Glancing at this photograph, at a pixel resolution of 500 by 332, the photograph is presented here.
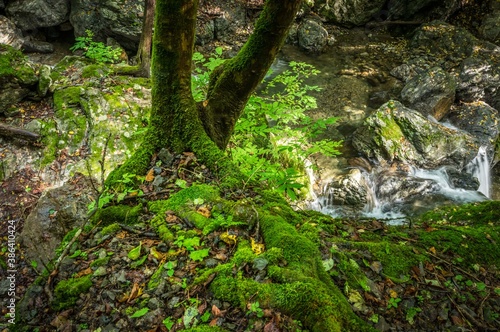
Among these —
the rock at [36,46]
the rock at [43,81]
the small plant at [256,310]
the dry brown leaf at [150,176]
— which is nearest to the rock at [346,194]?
the dry brown leaf at [150,176]

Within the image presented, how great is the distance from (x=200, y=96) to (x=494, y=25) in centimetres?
1595

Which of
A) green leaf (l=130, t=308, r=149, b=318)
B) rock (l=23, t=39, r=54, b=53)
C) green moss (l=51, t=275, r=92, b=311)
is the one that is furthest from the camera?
rock (l=23, t=39, r=54, b=53)

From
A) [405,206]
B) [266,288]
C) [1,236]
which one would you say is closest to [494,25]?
[405,206]

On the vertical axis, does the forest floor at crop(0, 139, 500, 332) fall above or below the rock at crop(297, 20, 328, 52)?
below

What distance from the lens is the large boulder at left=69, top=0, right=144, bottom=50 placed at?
1219 cm

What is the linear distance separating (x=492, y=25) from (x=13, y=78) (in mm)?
18530

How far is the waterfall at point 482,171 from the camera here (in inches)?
347

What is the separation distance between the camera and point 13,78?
6359 millimetres

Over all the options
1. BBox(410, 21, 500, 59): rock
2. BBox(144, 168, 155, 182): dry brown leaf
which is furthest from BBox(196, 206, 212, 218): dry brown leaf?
BBox(410, 21, 500, 59): rock

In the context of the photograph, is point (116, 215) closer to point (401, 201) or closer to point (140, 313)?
point (140, 313)

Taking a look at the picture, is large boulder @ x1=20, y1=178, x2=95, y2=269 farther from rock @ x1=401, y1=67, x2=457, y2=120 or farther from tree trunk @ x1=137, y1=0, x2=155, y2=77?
rock @ x1=401, y1=67, x2=457, y2=120

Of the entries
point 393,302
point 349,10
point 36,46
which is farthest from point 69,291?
point 349,10

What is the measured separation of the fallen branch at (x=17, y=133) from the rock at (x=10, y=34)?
757 centimetres

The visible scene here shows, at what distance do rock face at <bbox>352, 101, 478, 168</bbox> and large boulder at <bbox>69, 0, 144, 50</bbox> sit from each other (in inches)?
388
